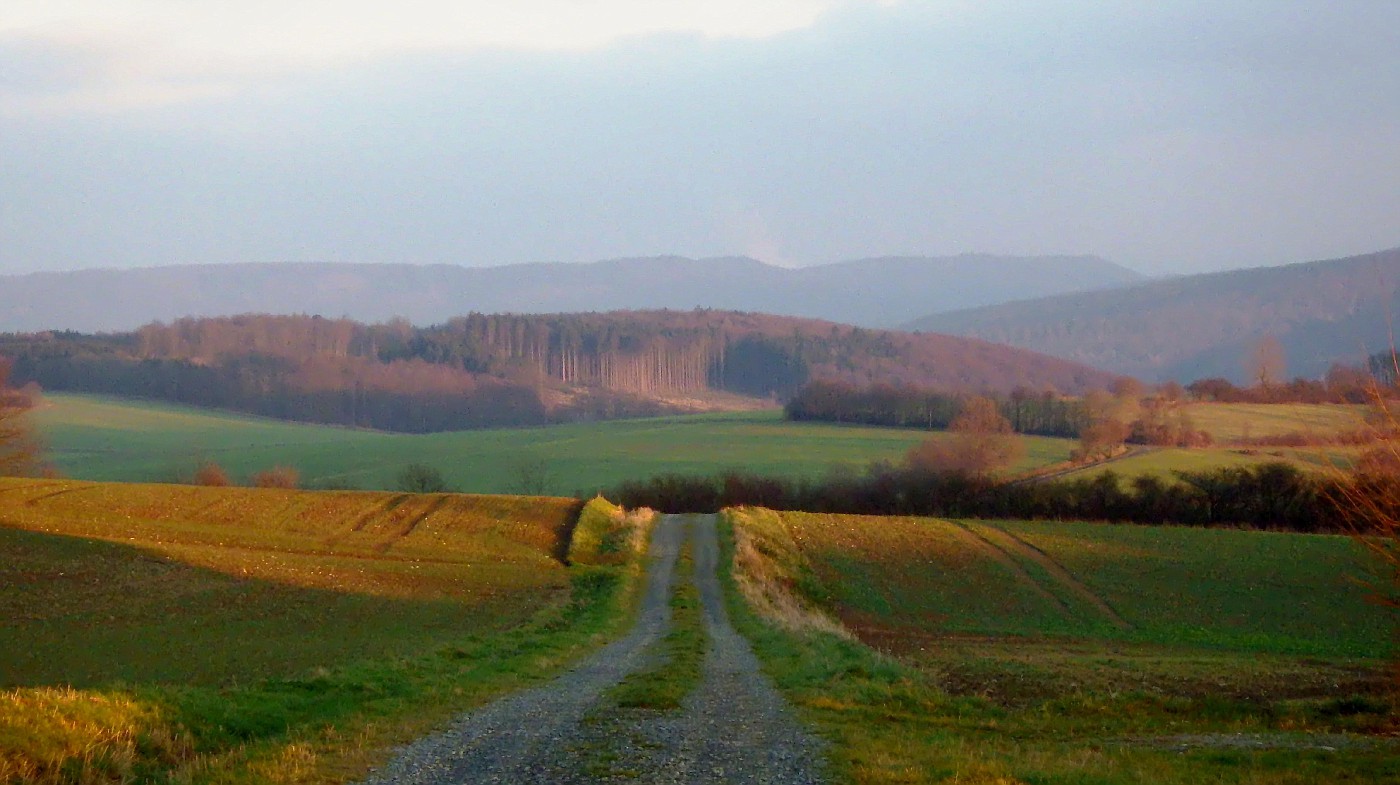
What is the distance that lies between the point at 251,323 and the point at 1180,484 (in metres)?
171

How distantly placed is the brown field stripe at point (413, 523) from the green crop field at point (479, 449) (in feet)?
65.5

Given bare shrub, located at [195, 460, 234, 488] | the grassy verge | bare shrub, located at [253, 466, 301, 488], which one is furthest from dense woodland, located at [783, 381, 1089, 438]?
the grassy verge

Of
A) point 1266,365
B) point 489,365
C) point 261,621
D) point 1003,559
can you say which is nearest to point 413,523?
point 261,621

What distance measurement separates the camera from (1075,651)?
95.7 feet

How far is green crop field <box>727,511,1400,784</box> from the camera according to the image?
1146 cm

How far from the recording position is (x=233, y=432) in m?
121

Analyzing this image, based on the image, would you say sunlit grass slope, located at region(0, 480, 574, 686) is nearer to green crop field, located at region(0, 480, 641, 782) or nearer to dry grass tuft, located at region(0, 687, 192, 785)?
green crop field, located at region(0, 480, 641, 782)

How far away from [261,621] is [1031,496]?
4909 cm

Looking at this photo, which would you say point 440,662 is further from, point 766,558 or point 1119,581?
point 1119,581

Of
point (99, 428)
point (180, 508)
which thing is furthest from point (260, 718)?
point (99, 428)

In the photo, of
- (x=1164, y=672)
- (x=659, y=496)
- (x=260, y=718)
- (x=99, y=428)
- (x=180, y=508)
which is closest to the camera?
(x=260, y=718)

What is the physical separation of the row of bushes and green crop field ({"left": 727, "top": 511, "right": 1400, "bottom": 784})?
332 inches

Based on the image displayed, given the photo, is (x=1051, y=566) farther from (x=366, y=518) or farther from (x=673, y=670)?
(x=366, y=518)

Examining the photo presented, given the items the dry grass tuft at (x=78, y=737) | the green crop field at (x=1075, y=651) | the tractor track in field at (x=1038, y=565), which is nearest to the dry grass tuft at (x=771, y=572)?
the green crop field at (x=1075, y=651)
